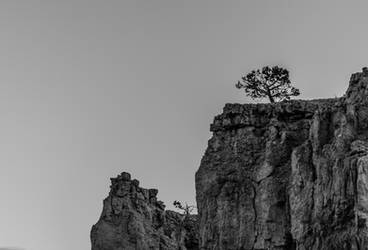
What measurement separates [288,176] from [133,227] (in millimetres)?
39734

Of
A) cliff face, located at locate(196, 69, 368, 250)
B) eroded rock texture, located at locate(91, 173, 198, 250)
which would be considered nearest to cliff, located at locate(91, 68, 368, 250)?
cliff face, located at locate(196, 69, 368, 250)

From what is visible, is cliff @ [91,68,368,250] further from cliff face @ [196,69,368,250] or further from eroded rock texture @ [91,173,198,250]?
eroded rock texture @ [91,173,198,250]

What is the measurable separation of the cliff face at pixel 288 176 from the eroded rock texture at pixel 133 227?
26437 millimetres

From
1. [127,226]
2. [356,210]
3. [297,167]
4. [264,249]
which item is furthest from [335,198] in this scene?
[127,226]

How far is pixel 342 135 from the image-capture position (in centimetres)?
6562

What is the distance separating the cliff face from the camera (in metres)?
61.9

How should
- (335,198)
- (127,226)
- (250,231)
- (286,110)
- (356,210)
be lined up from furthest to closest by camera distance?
(127,226)
(286,110)
(250,231)
(335,198)
(356,210)

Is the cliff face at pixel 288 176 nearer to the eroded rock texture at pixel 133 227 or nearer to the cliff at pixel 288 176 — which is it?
the cliff at pixel 288 176

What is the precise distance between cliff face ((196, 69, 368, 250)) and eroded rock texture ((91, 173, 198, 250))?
26.4 metres

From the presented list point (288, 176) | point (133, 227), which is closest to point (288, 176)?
point (288, 176)

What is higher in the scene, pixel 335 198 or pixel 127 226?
pixel 127 226

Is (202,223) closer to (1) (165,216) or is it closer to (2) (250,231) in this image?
(2) (250,231)

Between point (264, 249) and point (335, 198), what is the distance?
13706mm

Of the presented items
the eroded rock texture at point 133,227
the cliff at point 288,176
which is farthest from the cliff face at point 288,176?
the eroded rock texture at point 133,227
